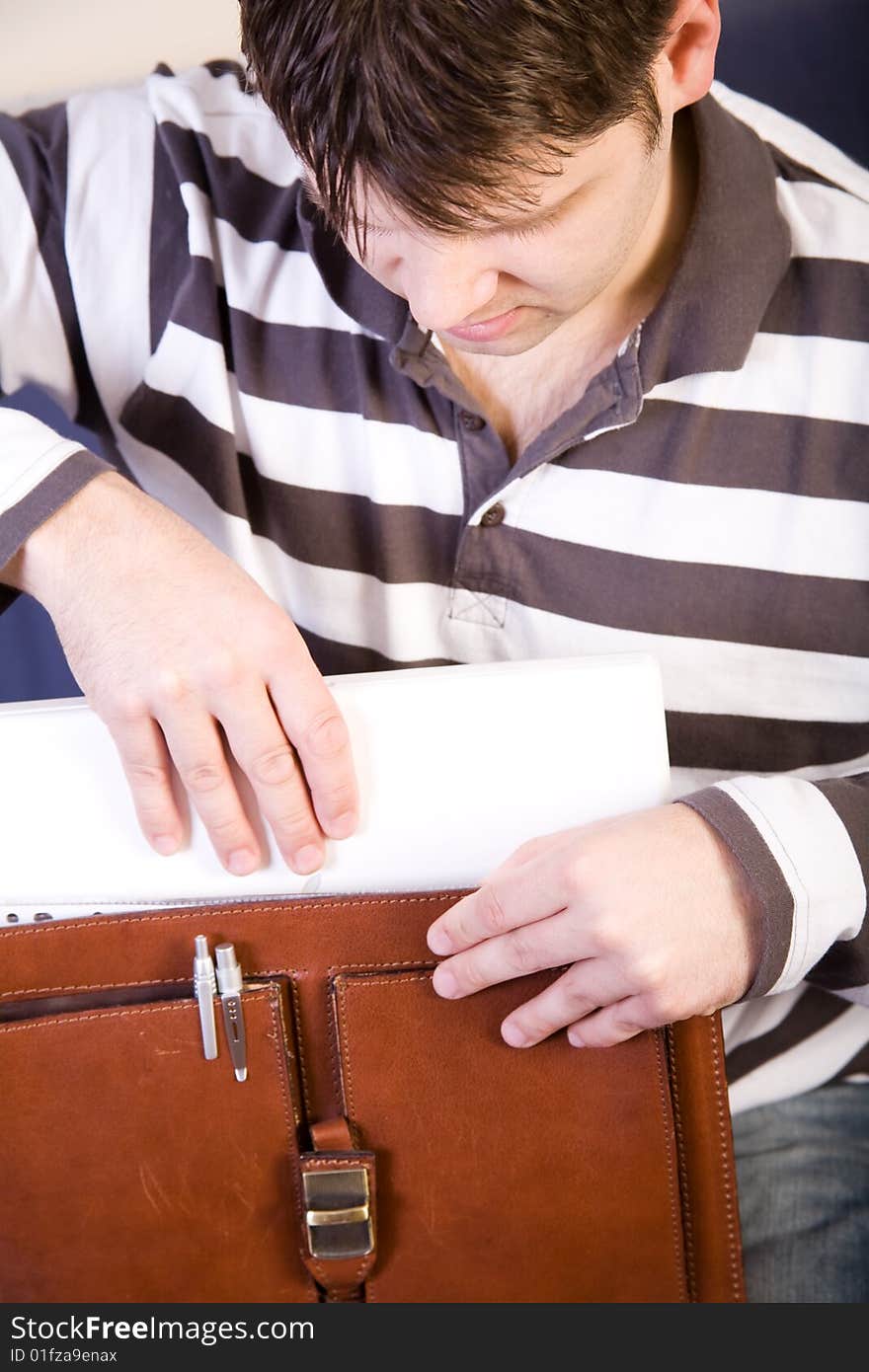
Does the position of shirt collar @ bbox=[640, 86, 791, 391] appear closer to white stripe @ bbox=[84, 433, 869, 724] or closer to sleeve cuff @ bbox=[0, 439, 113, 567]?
white stripe @ bbox=[84, 433, 869, 724]

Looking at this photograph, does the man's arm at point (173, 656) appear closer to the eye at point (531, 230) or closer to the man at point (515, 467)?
the man at point (515, 467)

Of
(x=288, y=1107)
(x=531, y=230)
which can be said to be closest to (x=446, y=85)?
(x=531, y=230)

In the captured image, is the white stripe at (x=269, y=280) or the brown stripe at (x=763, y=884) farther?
the white stripe at (x=269, y=280)

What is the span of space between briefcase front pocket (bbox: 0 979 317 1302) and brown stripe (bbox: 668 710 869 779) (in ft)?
1.19

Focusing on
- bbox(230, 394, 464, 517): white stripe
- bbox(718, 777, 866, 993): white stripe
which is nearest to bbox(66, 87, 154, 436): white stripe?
bbox(230, 394, 464, 517): white stripe

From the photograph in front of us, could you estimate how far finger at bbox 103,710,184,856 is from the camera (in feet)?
2.20

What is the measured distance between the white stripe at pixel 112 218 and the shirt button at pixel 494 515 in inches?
11.7

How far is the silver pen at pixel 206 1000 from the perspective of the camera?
2.15 ft

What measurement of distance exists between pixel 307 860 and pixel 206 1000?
92 millimetres

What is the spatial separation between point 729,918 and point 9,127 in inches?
29.9

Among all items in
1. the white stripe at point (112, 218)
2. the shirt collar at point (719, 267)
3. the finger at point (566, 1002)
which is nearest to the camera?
the finger at point (566, 1002)

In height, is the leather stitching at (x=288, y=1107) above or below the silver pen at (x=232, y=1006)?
below

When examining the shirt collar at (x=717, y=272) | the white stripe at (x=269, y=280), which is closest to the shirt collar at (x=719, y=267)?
the shirt collar at (x=717, y=272)
